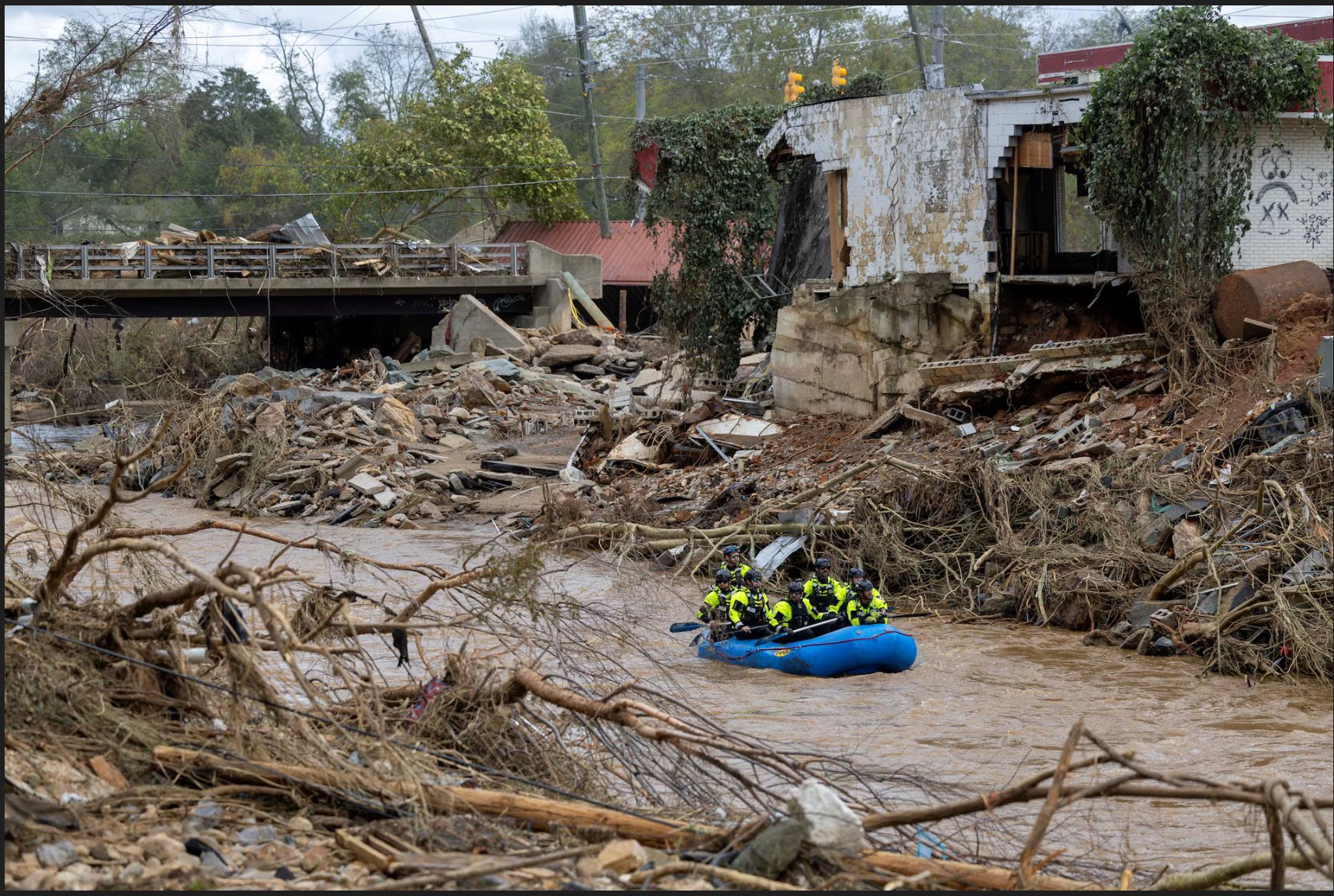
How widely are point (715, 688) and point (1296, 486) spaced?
6.38 meters

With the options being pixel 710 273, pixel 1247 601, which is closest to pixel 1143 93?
pixel 1247 601

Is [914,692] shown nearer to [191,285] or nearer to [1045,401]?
[1045,401]

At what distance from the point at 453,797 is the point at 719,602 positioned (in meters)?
6.73

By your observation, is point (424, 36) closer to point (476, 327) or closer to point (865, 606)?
point (476, 327)

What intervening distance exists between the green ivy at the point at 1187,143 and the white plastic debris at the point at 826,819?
13.9 m

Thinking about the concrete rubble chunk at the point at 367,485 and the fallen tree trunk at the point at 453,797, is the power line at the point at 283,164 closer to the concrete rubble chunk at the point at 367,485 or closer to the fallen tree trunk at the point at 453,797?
the concrete rubble chunk at the point at 367,485

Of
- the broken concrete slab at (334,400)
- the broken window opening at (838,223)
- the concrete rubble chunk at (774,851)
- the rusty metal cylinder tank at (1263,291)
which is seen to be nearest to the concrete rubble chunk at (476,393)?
the broken concrete slab at (334,400)

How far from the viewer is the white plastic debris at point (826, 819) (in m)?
5.93

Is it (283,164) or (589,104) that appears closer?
(589,104)

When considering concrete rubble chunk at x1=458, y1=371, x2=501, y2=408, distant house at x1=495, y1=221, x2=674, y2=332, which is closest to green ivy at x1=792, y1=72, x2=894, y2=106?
concrete rubble chunk at x1=458, y1=371, x2=501, y2=408

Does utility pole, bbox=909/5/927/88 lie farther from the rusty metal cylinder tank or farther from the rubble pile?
the rusty metal cylinder tank

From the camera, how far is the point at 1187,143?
18766mm

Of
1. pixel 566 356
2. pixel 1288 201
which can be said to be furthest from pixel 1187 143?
pixel 566 356

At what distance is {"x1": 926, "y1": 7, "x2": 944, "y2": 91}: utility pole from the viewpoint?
24016 mm
